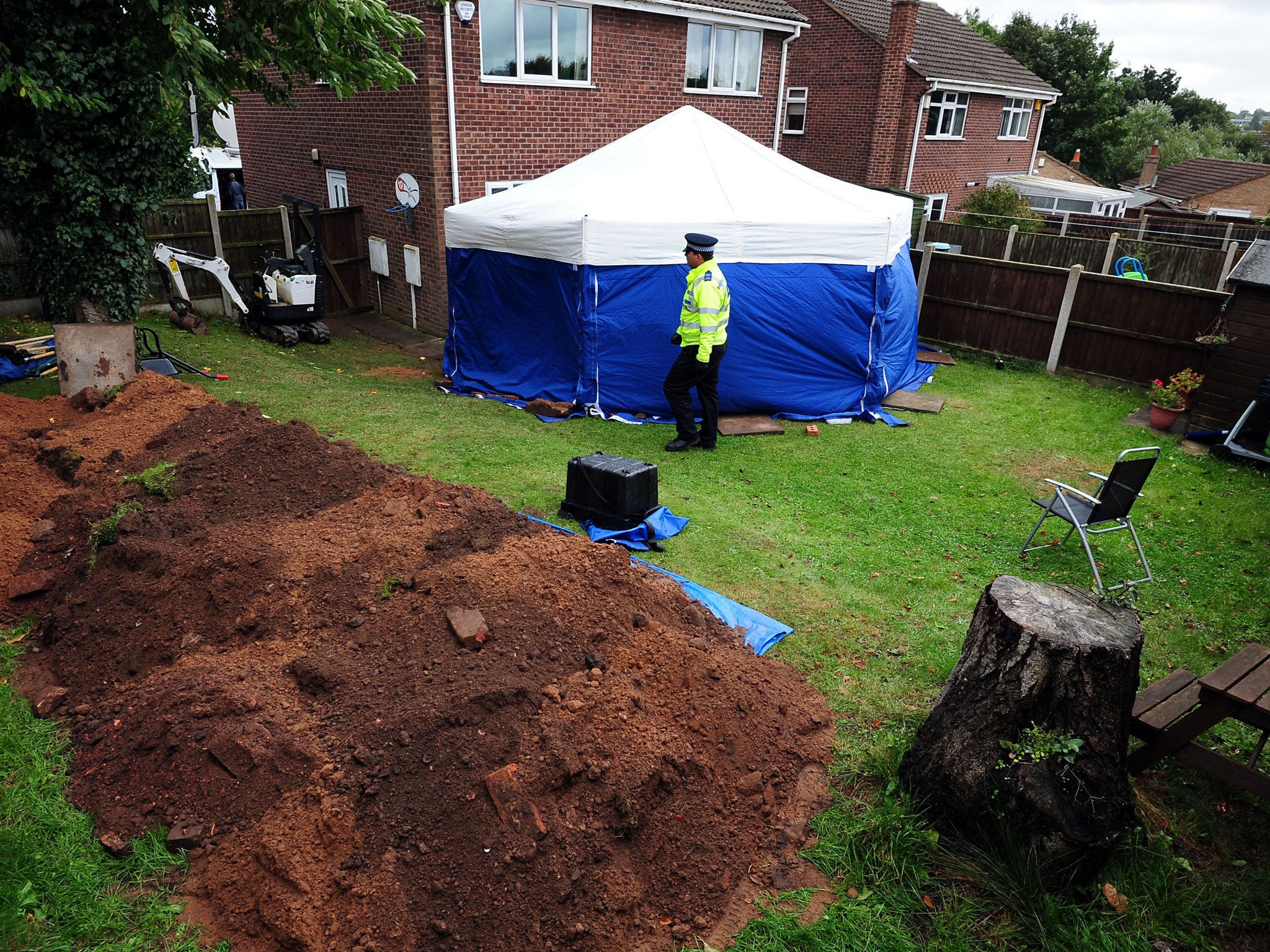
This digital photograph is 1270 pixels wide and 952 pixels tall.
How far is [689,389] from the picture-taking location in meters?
8.53

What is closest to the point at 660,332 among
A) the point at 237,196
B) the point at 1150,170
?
the point at 237,196

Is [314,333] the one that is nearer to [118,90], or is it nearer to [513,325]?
[513,325]

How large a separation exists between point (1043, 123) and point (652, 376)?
38.5 metres

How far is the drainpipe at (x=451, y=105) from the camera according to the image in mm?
11438

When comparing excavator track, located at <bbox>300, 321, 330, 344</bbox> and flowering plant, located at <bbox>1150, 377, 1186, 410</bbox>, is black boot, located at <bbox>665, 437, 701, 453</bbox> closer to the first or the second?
flowering plant, located at <bbox>1150, 377, 1186, 410</bbox>

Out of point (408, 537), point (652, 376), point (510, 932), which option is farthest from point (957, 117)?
point (510, 932)

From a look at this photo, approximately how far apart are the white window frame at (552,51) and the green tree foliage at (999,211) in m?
11.2

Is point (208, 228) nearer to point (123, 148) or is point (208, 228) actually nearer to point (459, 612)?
point (123, 148)

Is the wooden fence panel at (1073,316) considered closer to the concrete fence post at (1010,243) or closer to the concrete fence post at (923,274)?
the concrete fence post at (923,274)

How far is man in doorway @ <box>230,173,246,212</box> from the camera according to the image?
18453 millimetres

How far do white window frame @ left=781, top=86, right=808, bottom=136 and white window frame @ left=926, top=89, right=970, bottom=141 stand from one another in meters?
3.31

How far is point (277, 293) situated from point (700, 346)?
7405 millimetres

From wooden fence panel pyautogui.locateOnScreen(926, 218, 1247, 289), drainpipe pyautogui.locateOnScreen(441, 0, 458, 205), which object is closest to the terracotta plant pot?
wooden fence panel pyautogui.locateOnScreen(926, 218, 1247, 289)

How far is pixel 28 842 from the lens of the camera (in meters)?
3.36
